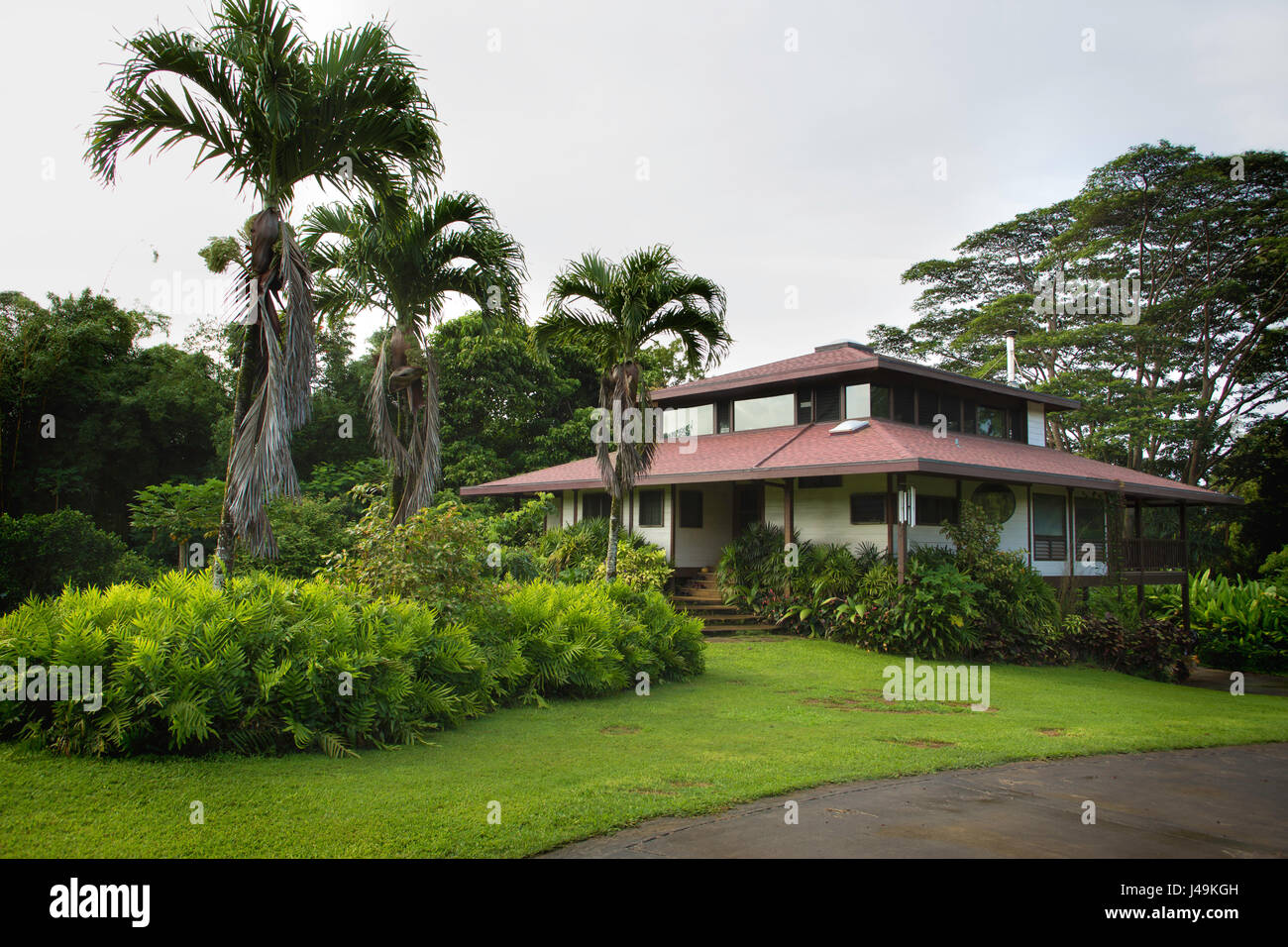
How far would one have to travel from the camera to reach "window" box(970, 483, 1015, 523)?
19.2 meters

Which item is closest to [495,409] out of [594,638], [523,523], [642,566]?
[523,523]

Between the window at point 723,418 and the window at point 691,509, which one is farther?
the window at point 723,418

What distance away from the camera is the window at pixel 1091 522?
21547 millimetres

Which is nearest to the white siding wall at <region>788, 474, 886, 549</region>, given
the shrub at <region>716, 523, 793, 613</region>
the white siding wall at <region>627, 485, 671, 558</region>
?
the shrub at <region>716, 523, 793, 613</region>

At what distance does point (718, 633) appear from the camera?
1716cm

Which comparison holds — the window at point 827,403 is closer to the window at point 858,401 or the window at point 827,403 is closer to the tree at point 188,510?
the window at point 858,401

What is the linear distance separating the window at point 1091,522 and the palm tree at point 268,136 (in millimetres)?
19254

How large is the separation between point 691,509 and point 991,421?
8574mm

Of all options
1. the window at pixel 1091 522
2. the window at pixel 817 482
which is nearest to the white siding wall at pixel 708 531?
the window at pixel 817 482

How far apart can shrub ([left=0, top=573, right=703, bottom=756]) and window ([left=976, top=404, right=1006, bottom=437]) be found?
16655mm

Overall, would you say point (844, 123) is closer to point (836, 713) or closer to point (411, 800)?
point (836, 713)

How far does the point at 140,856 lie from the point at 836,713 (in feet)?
24.1
